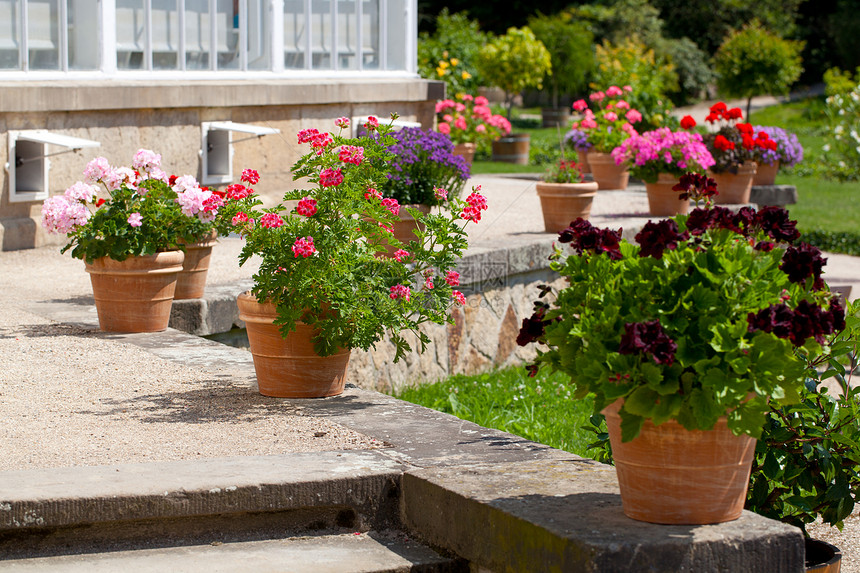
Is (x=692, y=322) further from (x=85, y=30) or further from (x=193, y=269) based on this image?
(x=85, y=30)

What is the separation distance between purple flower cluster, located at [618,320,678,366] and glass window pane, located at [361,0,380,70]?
8939mm

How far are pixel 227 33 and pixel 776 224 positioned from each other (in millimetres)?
7549

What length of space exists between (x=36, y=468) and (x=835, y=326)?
2312 mm

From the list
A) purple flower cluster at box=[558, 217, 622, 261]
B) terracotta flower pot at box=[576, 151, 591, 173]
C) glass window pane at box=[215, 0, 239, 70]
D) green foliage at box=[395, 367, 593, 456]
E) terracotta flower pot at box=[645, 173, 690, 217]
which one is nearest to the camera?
purple flower cluster at box=[558, 217, 622, 261]

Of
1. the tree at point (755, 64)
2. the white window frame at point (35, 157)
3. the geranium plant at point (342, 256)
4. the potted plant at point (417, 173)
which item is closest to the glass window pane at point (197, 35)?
the white window frame at point (35, 157)

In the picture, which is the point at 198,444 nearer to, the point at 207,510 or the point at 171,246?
the point at 207,510

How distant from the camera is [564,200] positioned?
8.03 meters

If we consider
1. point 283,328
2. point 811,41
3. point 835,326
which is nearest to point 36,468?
point 283,328

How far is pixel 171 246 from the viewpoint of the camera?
532 centimetres

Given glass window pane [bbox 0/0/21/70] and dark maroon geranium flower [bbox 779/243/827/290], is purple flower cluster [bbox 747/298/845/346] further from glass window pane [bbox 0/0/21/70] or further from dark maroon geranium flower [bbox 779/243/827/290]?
glass window pane [bbox 0/0/21/70]

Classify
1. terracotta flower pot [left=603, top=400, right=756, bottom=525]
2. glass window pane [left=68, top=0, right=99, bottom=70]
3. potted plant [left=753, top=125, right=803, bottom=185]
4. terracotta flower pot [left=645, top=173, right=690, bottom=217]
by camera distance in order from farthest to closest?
potted plant [left=753, top=125, right=803, bottom=185]
terracotta flower pot [left=645, top=173, right=690, bottom=217]
glass window pane [left=68, top=0, right=99, bottom=70]
terracotta flower pot [left=603, top=400, right=756, bottom=525]

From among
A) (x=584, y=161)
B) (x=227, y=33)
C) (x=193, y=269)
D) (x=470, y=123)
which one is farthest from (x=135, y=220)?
(x=470, y=123)

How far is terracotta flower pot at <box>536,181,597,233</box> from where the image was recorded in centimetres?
799

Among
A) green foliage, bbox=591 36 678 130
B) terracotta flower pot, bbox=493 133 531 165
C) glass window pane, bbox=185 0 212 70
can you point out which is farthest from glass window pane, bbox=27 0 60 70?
terracotta flower pot, bbox=493 133 531 165
